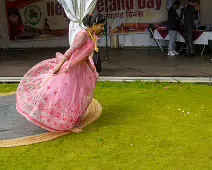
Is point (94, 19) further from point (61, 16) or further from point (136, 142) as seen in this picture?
point (61, 16)

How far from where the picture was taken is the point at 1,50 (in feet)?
50.7

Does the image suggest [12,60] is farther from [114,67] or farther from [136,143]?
[136,143]

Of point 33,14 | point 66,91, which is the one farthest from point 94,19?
point 33,14

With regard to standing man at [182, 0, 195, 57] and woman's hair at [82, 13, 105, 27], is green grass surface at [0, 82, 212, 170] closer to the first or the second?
woman's hair at [82, 13, 105, 27]

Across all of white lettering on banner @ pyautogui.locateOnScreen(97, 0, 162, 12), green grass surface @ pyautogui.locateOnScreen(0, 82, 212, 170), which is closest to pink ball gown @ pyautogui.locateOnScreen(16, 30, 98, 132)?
green grass surface @ pyautogui.locateOnScreen(0, 82, 212, 170)

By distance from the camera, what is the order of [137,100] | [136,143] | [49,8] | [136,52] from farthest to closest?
[49,8], [136,52], [137,100], [136,143]

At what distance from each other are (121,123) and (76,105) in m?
0.78

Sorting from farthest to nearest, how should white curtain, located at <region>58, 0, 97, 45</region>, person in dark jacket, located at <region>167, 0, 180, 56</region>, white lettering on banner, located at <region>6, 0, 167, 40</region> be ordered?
white lettering on banner, located at <region>6, 0, 167, 40</region> → person in dark jacket, located at <region>167, 0, 180, 56</region> → white curtain, located at <region>58, 0, 97, 45</region>

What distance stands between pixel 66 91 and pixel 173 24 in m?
7.30

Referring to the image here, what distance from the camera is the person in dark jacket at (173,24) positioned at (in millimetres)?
11672

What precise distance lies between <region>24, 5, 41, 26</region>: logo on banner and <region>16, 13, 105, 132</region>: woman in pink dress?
407 inches

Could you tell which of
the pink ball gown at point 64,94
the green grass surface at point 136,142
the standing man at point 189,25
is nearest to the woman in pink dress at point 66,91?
the pink ball gown at point 64,94

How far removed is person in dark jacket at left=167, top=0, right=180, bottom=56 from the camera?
1167cm

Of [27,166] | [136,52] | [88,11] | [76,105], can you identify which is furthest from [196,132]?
[136,52]
